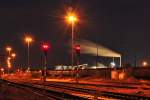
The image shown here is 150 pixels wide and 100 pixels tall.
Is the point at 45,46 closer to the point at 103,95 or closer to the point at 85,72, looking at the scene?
the point at 103,95

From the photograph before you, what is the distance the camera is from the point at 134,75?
208 ft

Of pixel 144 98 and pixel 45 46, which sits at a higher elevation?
pixel 45 46

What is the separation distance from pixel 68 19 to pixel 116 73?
17.8 m

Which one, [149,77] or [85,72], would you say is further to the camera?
[85,72]

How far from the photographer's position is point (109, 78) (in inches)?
2768

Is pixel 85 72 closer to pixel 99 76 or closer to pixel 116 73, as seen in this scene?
pixel 99 76

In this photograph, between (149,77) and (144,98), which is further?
(149,77)

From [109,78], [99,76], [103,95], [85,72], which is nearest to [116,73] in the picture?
[109,78]

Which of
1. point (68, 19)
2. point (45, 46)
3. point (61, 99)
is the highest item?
point (68, 19)

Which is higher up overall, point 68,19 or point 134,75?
point 68,19

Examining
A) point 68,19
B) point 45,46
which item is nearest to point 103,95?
point 45,46

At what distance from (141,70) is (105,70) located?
43.3ft

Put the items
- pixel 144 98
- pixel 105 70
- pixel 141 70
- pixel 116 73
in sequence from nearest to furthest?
pixel 144 98
pixel 141 70
pixel 116 73
pixel 105 70

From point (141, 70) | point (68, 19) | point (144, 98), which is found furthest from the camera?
point (141, 70)
